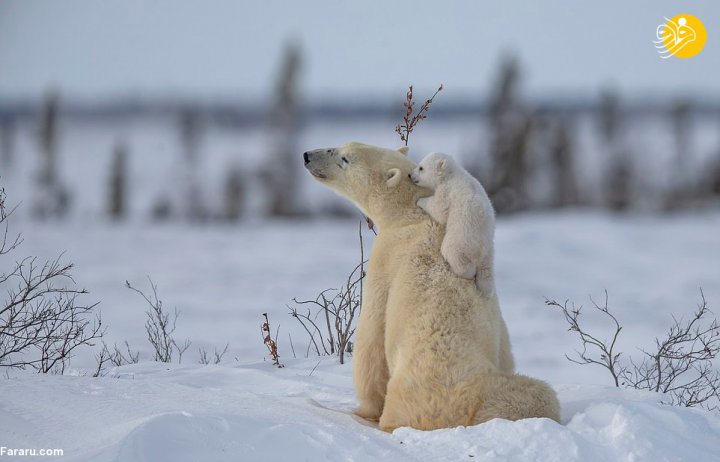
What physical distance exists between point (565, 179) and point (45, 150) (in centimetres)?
2745

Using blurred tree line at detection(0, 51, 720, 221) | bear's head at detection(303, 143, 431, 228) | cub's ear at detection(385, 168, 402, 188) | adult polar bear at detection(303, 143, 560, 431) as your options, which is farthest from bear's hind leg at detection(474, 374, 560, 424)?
blurred tree line at detection(0, 51, 720, 221)

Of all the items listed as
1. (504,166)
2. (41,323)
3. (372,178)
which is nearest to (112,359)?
(41,323)

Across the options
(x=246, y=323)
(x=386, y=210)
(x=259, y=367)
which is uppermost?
(x=386, y=210)

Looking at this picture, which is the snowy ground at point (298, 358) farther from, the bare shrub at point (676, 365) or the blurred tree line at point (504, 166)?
the blurred tree line at point (504, 166)

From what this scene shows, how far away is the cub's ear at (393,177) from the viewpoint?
422cm

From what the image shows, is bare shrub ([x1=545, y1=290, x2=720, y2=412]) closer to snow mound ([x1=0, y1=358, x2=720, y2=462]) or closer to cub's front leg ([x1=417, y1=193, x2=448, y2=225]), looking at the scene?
snow mound ([x1=0, y1=358, x2=720, y2=462])

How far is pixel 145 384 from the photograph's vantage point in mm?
4445

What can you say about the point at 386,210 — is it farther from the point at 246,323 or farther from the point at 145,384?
the point at 246,323

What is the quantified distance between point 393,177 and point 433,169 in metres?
0.25

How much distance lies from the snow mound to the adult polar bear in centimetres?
16

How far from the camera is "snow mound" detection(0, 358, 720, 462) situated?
3307mm

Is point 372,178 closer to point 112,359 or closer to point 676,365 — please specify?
point 112,359

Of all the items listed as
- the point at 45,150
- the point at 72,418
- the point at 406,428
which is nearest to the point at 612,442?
the point at 406,428

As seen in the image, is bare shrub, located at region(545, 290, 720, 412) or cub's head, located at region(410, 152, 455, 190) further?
bare shrub, located at region(545, 290, 720, 412)
